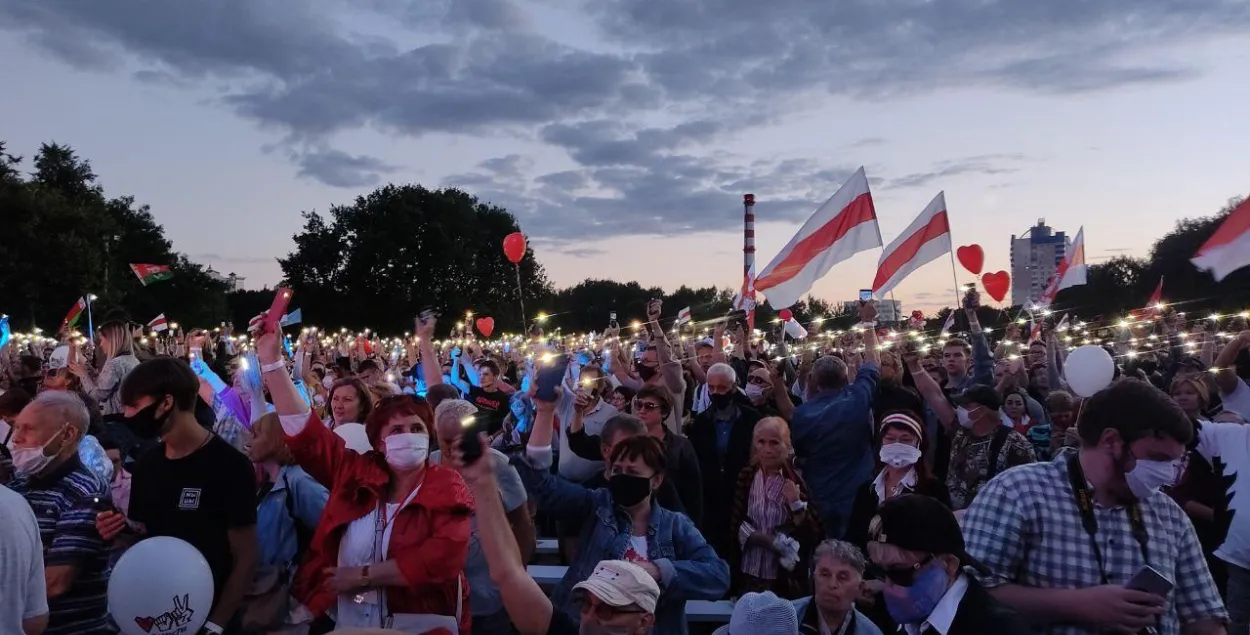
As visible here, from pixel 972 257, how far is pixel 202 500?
13327 millimetres

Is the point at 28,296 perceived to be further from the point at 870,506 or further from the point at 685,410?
the point at 870,506

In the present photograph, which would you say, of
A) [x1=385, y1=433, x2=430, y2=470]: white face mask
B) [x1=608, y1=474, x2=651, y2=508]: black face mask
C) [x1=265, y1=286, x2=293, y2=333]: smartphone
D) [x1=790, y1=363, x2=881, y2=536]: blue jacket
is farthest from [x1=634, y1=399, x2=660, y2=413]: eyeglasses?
[x1=265, y1=286, x2=293, y2=333]: smartphone

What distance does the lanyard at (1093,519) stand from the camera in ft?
9.66

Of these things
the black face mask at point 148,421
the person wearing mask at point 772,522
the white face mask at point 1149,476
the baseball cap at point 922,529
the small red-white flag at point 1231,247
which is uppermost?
the small red-white flag at point 1231,247

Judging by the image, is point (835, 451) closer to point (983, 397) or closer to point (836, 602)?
point (983, 397)

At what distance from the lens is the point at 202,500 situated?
12.0 feet

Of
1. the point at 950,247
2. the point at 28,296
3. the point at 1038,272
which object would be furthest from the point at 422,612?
the point at 1038,272

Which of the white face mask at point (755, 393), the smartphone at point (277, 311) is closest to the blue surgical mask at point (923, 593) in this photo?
the smartphone at point (277, 311)

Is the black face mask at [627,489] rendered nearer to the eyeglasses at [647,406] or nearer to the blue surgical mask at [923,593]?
the blue surgical mask at [923,593]

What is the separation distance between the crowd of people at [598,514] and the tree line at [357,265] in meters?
34.5

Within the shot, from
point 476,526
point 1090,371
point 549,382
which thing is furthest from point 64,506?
point 1090,371

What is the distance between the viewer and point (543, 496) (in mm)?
4188

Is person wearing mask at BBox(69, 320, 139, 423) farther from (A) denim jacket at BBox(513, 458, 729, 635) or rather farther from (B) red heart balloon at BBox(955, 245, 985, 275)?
(B) red heart balloon at BBox(955, 245, 985, 275)

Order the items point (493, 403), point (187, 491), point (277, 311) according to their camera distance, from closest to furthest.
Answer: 1. point (187, 491)
2. point (277, 311)
3. point (493, 403)
